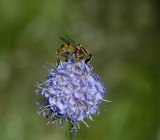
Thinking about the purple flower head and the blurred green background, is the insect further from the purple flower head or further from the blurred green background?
the blurred green background

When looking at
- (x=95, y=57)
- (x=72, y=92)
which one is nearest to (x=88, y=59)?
(x=72, y=92)

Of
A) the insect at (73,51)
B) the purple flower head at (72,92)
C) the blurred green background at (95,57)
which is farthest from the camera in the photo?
the blurred green background at (95,57)

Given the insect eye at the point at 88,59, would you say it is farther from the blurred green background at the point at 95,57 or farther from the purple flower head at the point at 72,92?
the blurred green background at the point at 95,57

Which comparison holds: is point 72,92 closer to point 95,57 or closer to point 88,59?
point 88,59

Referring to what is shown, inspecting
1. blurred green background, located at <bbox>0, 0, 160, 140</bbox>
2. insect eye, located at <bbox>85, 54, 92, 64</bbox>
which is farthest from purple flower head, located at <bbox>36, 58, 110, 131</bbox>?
blurred green background, located at <bbox>0, 0, 160, 140</bbox>

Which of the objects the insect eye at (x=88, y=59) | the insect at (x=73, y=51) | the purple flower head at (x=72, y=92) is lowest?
the purple flower head at (x=72, y=92)

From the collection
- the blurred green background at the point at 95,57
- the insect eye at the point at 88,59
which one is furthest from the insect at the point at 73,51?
the blurred green background at the point at 95,57

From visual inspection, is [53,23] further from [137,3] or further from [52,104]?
[52,104]
